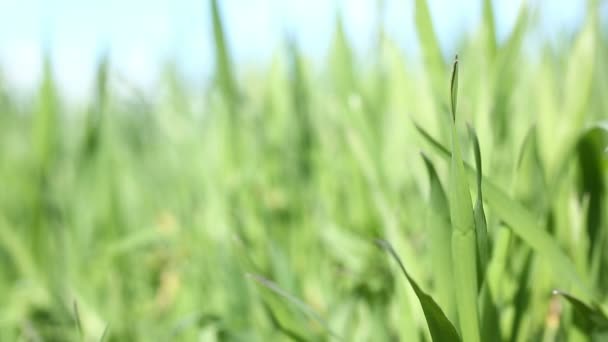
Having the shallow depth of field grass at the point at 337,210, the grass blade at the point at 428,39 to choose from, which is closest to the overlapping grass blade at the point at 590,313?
the shallow depth of field grass at the point at 337,210

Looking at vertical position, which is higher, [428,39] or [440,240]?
[428,39]

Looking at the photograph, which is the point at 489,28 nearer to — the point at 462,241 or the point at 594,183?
the point at 594,183

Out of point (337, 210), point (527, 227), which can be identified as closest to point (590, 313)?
point (527, 227)

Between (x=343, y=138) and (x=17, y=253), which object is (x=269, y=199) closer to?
(x=343, y=138)

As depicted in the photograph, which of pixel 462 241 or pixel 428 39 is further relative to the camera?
pixel 428 39

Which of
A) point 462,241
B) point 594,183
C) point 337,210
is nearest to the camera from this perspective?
point 462,241

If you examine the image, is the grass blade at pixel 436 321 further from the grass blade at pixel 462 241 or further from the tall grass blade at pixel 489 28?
the tall grass blade at pixel 489 28

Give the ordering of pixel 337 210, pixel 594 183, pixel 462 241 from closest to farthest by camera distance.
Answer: pixel 462 241 → pixel 594 183 → pixel 337 210

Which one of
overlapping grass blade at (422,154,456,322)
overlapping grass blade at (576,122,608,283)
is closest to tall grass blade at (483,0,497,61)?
overlapping grass blade at (576,122,608,283)

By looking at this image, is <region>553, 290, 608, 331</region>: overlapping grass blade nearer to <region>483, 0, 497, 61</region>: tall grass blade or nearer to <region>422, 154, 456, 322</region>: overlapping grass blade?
<region>422, 154, 456, 322</region>: overlapping grass blade
